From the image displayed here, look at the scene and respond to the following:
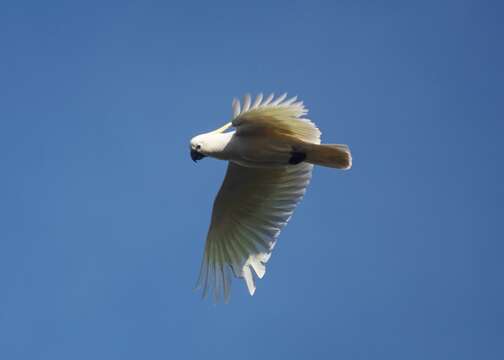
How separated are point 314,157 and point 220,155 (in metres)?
0.85

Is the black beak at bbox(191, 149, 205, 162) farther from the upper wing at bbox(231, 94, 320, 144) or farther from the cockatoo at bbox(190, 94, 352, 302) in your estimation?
the upper wing at bbox(231, 94, 320, 144)

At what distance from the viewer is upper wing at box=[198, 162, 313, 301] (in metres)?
8.87

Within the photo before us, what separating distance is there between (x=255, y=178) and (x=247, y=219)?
0.48 metres

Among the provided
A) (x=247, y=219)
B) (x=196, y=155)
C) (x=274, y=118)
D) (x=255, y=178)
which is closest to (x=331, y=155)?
(x=274, y=118)

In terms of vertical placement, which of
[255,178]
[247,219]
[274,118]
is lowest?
[247,219]

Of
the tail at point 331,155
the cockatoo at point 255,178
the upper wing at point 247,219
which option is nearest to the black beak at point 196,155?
the cockatoo at point 255,178

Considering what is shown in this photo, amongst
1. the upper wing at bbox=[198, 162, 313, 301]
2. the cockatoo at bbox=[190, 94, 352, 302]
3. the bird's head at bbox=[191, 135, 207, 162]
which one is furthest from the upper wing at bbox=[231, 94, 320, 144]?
the upper wing at bbox=[198, 162, 313, 301]

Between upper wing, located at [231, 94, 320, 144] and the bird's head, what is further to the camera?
the bird's head

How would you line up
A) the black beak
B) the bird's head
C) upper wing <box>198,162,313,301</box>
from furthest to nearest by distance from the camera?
upper wing <box>198,162,313,301</box>
the black beak
the bird's head

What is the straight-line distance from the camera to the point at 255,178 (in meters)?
8.90

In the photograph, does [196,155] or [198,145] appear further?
[196,155]

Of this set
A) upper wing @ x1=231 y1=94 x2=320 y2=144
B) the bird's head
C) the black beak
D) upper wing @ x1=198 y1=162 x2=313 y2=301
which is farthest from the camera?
upper wing @ x1=198 y1=162 x2=313 y2=301

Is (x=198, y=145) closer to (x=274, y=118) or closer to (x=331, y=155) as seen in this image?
(x=274, y=118)

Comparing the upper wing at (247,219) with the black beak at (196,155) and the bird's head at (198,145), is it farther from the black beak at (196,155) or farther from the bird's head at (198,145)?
the bird's head at (198,145)
